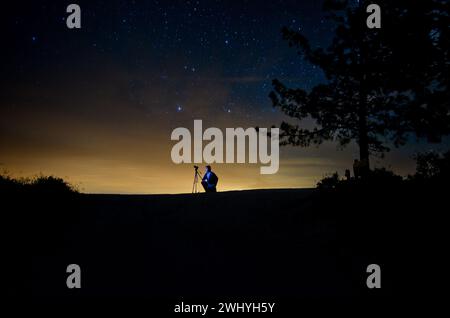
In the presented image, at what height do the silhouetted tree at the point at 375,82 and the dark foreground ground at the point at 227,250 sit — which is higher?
the silhouetted tree at the point at 375,82

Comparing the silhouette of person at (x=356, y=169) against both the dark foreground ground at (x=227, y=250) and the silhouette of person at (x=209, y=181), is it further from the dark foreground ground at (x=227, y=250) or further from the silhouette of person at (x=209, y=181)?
the silhouette of person at (x=209, y=181)

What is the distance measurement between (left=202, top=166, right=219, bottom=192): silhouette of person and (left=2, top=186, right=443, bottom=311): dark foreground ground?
535 centimetres

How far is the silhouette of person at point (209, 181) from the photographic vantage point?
60.2 feet

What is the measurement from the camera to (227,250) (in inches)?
316

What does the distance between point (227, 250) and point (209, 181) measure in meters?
10.4

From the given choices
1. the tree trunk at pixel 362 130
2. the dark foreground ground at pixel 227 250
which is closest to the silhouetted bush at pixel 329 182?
the dark foreground ground at pixel 227 250

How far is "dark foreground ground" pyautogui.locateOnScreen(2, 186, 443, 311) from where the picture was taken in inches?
229

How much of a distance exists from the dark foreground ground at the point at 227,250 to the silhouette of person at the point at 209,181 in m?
5.35

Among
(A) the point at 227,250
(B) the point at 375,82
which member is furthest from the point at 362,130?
(A) the point at 227,250

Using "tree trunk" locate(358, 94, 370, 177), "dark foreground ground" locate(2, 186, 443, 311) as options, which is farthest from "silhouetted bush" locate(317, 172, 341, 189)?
A: "tree trunk" locate(358, 94, 370, 177)

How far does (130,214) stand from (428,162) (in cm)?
1171

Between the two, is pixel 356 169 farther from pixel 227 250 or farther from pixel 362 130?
pixel 227 250
